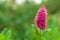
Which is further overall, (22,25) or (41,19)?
(22,25)

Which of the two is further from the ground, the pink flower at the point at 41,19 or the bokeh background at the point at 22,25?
the bokeh background at the point at 22,25

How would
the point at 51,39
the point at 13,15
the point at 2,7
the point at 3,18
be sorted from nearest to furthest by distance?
the point at 51,39 < the point at 3,18 < the point at 2,7 < the point at 13,15

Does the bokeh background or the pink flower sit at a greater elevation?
the bokeh background

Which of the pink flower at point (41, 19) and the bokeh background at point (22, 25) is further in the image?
the bokeh background at point (22, 25)

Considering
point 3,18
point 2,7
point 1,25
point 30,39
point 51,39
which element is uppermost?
point 2,7

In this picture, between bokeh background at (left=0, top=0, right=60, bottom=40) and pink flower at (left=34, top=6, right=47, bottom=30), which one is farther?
bokeh background at (left=0, top=0, right=60, bottom=40)

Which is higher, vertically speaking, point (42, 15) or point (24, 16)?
point (24, 16)

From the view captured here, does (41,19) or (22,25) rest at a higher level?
(22,25)

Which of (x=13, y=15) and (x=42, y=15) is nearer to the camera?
(x=42, y=15)

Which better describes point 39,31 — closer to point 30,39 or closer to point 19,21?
point 30,39

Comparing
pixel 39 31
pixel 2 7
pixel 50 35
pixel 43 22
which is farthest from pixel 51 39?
pixel 2 7

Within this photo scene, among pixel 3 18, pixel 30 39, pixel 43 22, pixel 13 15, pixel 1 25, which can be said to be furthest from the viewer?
pixel 13 15
